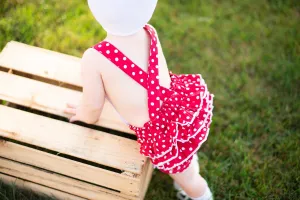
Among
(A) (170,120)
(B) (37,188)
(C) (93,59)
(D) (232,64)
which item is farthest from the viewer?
(D) (232,64)

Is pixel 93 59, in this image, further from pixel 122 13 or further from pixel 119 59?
pixel 122 13

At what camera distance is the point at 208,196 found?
1.96m

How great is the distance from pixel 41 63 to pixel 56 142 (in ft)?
1.72

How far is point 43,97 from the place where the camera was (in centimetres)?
181

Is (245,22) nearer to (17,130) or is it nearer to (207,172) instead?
(207,172)

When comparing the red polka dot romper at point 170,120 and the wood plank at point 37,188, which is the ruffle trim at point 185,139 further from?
the wood plank at point 37,188

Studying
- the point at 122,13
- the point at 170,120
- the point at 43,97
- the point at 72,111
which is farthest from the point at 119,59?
the point at 43,97

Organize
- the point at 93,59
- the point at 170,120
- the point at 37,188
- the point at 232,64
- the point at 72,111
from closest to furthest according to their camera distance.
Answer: the point at 93,59, the point at 170,120, the point at 72,111, the point at 37,188, the point at 232,64

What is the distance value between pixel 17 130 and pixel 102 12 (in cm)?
78

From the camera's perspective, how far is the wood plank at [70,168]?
5.39ft

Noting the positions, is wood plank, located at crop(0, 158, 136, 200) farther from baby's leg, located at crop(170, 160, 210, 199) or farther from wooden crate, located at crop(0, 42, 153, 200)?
baby's leg, located at crop(170, 160, 210, 199)

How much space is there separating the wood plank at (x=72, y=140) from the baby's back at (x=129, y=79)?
0.17 meters

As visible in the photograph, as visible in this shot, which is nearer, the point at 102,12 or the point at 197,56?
the point at 102,12

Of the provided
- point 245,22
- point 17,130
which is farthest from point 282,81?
point 17,130
